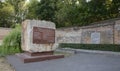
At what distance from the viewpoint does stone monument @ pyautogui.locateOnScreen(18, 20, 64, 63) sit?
9008 millimetres

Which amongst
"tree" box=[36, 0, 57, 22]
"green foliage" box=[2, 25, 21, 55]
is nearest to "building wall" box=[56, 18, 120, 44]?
"green foliage" box=[2, 25, 21, 55]

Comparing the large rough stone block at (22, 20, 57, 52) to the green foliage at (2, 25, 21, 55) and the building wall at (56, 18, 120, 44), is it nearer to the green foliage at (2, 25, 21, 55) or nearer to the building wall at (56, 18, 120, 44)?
the green foliage at (2, 25, 21, 55)

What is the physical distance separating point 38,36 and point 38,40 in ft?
0.65

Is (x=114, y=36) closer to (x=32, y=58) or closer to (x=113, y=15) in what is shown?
(x=113, y=15)

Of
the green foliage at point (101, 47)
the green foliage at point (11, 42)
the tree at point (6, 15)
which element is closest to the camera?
the green foliage at point (101, 47)

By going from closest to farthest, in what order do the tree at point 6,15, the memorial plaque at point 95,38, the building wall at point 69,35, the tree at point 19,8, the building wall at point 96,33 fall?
the building wall at point 96,33 → the memorial plaque at point 95,38 → the building wall at point 69,35 → the tree at point 6,15 → the tree at point 19,8

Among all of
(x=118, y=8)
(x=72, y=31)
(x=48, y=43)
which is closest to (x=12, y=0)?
(x=72, y=31)

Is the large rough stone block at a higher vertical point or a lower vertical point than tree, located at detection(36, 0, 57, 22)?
lower

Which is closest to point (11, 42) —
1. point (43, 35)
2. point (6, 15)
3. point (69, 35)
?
point (43, 35)

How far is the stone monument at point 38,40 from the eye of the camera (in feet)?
29.6

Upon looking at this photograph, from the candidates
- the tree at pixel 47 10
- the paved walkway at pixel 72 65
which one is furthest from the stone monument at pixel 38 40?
the tree at pixel 47 10

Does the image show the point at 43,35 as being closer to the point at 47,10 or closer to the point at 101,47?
the point at 101,47

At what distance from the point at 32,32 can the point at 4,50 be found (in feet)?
12.3

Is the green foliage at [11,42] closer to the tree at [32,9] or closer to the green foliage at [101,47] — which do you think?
the green foliage at [101,47]
